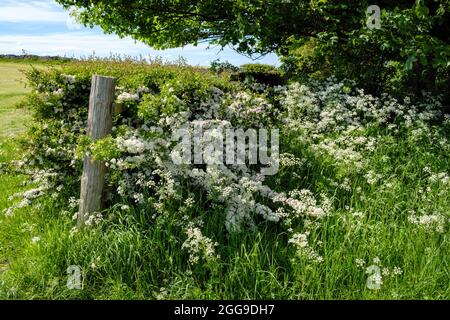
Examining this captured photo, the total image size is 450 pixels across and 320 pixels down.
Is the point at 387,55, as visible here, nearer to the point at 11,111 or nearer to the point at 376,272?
the point at 376,272

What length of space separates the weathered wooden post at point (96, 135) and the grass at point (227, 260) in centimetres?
27

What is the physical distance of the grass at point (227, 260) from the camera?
428cm

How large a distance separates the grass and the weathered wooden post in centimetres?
27

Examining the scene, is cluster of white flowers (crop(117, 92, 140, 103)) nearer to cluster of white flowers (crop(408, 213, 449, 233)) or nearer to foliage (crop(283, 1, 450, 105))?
cluster of white flowers (crop(408, 213, 449, 233))

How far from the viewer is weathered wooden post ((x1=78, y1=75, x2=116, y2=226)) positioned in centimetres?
536

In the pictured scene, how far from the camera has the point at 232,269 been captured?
179 inches

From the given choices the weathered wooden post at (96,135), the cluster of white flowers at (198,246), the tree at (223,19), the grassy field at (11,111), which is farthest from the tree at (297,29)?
the cluster of white flowers at (198,246)

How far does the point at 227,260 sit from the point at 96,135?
2163 mm

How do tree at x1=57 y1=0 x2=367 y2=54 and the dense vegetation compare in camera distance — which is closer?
the dense vegetation

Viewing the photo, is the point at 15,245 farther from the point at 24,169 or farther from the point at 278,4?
the point at 278,4

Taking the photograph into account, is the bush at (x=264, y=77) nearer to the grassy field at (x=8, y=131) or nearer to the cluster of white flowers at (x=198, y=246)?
the grassy field at (x=8, y=131)

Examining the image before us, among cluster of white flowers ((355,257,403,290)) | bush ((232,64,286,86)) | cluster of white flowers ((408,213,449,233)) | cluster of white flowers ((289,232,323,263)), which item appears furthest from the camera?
bush ((232,64,286,86))

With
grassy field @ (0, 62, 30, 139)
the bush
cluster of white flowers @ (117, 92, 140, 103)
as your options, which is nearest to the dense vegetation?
cluster of white flowers @ (117, 92, 140, 103)
